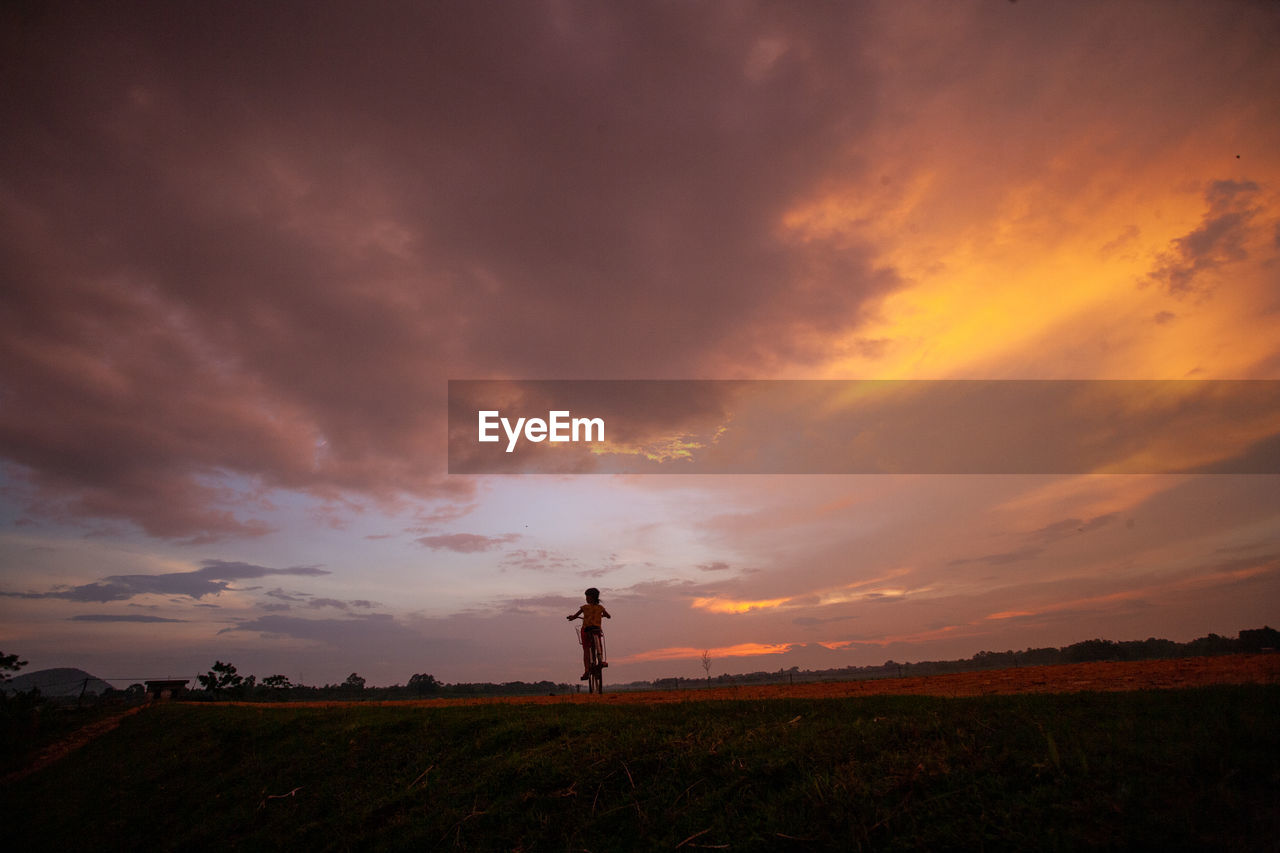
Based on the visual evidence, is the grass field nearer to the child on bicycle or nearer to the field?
the field

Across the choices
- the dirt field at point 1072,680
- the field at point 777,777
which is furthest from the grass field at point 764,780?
the dirt field at point 1072,680

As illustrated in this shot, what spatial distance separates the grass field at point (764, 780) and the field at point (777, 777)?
0.03 meters

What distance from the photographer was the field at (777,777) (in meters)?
6.08

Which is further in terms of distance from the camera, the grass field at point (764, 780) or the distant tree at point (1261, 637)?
the distant tree at point (1261, 637)

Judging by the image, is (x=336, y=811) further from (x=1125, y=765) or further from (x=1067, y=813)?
(x=1125, y=765)

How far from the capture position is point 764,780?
8.06m

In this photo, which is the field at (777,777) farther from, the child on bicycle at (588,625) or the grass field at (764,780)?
the child on bicycle at (588,625)

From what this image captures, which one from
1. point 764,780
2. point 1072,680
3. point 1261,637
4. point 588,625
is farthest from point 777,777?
point 1261,637

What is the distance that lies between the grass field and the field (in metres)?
0.03

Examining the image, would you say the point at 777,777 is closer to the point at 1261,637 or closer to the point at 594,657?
the point at 594,657

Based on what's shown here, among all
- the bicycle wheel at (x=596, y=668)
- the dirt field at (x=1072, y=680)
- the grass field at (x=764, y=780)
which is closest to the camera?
the grass field at (x=764, y=780)

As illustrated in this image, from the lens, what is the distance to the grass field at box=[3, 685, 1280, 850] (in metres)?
6.04

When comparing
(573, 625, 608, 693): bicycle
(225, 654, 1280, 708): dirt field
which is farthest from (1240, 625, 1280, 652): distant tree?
(573, 625, 608, 693): bicycle

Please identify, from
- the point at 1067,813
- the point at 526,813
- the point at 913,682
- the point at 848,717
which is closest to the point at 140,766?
the point at 526,813
